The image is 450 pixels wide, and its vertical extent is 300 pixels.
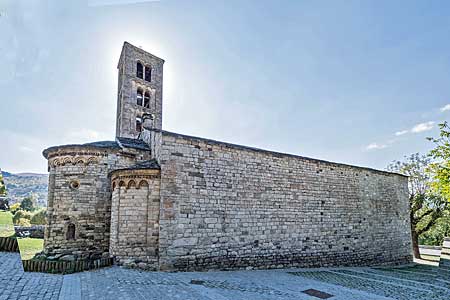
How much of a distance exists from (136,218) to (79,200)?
309cm

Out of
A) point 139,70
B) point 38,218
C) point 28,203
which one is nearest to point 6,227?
point 139,70

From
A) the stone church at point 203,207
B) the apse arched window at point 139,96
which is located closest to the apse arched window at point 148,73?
the apse arched window at point 139,96

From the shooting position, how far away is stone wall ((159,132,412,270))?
384 inches

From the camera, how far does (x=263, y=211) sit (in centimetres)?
1143

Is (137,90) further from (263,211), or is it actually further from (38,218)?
(38,218)

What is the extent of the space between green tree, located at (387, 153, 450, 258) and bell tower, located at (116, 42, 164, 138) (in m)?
18.8

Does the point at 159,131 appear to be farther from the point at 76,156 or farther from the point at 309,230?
the point at 309,230

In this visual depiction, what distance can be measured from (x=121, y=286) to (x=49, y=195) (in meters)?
6.17

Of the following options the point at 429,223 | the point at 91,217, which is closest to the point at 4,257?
the point at 91,217

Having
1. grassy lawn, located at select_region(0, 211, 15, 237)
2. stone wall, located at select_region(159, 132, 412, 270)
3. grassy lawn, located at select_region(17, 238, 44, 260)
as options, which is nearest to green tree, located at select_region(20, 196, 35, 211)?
grassy lawn, located at select_region(17, 238, 44, 260)

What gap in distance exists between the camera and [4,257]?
13.0ft

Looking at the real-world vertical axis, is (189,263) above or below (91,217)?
below

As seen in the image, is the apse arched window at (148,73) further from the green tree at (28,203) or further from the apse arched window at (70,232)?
the green tree at (28,203)

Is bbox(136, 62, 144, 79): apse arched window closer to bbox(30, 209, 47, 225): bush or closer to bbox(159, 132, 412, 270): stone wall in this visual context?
bbox(159, 132, 412, 270): stone wall
